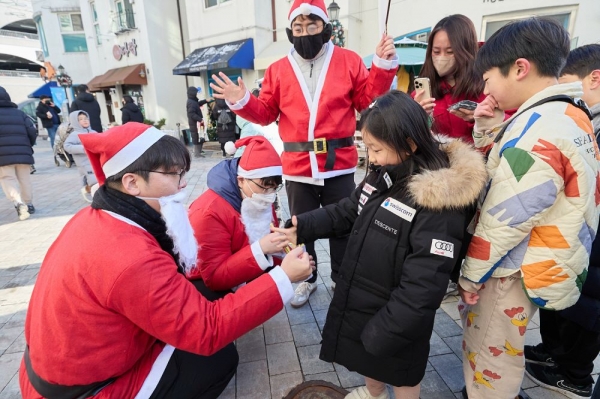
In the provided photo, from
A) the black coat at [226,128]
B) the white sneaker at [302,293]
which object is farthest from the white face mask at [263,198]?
the black coat at [226,128]

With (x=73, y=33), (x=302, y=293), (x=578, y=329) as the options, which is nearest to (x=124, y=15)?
(x=73, y=33)

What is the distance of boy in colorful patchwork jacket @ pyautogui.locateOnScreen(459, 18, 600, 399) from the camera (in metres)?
1.21

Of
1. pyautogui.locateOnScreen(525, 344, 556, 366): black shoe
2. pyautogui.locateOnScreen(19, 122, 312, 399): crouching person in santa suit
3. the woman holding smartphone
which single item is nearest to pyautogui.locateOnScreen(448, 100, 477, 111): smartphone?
the woman holding smartphone

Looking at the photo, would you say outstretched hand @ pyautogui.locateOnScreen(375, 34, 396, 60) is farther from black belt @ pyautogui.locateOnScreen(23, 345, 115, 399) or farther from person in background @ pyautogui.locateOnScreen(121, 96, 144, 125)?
person in background @ pyautogui.locateOnScreen(121, 96, 144, 125)

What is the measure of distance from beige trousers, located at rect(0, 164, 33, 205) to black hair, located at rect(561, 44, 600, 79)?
711cm

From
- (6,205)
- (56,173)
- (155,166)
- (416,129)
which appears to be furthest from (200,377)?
(56,173)

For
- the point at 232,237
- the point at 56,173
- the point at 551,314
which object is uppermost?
the point at 232,237

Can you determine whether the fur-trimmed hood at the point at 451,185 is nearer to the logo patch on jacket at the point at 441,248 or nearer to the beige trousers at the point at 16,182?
the logo patch on jacket at the point at 441,248

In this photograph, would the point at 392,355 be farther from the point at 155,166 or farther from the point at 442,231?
the point at 155,166

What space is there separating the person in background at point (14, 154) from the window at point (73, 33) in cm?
1738

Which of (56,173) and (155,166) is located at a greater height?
(155,166)

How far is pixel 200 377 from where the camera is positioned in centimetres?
172

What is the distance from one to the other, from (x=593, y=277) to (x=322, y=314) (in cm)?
175

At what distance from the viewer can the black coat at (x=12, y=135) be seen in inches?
201
